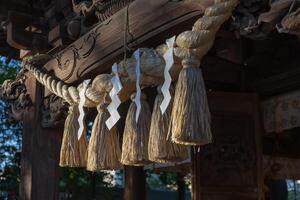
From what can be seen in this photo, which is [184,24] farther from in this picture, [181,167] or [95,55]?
[181,167]

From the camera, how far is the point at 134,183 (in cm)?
490

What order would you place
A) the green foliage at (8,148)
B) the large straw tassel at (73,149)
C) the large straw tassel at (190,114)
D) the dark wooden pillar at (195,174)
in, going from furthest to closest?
the green foliage at (8,148)
the dark wooden pillar at (195,174)
the large straw tassel at (73,149)
the large straw tassel at (190,114)

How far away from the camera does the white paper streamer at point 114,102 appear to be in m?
2.72

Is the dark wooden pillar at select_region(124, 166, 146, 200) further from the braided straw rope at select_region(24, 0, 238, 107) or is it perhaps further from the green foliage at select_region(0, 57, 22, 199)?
the green foliage at select_region(0, 57, 22, 199)

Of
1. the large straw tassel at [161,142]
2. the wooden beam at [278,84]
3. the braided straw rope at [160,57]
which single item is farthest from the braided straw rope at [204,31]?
the wooden beam at [278,84]

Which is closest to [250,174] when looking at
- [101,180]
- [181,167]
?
[181,167]

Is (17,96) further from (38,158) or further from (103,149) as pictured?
(103,149)

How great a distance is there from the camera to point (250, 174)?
399 centimetres

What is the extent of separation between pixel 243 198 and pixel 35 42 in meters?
1.82

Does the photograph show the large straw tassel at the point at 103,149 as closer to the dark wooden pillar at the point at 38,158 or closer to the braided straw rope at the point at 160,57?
the braided straw rope at the point at 160,57

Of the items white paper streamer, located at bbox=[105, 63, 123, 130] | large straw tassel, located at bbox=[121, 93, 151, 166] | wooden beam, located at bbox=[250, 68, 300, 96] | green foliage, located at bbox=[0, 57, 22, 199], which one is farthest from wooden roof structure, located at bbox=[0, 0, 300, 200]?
green foliage, located at bbox=[0, 57, 22, 199]

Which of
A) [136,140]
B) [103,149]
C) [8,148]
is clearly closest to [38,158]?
[103,149]

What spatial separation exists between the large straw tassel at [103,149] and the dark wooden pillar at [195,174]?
51.1 inches

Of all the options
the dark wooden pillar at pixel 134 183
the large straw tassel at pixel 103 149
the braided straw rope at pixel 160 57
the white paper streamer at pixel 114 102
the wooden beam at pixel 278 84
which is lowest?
the dark wooden pillar at pixel 134 183
